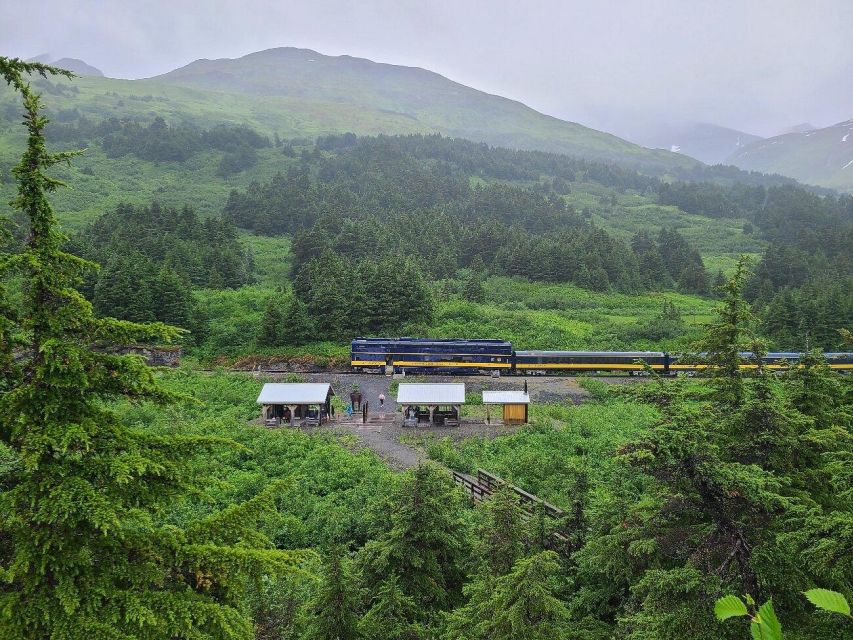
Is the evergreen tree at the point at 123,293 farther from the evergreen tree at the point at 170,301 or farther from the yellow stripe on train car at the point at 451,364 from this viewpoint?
the yellow stripe on train car at the point at 451,364

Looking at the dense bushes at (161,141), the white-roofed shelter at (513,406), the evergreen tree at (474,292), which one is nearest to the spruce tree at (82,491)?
the white-roofed shelter at (513,406)

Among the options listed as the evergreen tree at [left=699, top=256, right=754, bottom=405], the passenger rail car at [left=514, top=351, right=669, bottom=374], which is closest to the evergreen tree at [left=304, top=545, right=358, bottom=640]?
the evergreen tree at [left=699, top=256, right=754, bottom=405]

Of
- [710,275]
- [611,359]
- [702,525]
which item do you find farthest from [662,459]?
[710,275]

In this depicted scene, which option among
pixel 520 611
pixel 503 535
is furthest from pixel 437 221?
pixel 520 611

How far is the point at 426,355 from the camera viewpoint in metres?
39.3

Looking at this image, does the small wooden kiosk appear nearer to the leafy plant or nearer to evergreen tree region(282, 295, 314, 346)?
evergreen tree region(282, 295, 314, 346)

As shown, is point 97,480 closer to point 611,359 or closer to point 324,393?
point 324,393

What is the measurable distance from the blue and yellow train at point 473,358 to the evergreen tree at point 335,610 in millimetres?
29349

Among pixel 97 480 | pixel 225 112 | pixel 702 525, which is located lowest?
pixel 702 525

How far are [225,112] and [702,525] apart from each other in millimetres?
203780

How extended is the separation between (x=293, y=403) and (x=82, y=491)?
24.1m

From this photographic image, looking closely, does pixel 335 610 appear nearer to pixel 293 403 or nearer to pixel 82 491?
pixel 82 491

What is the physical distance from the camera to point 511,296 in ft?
205

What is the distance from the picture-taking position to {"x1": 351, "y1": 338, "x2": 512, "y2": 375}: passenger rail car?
3919 cm
